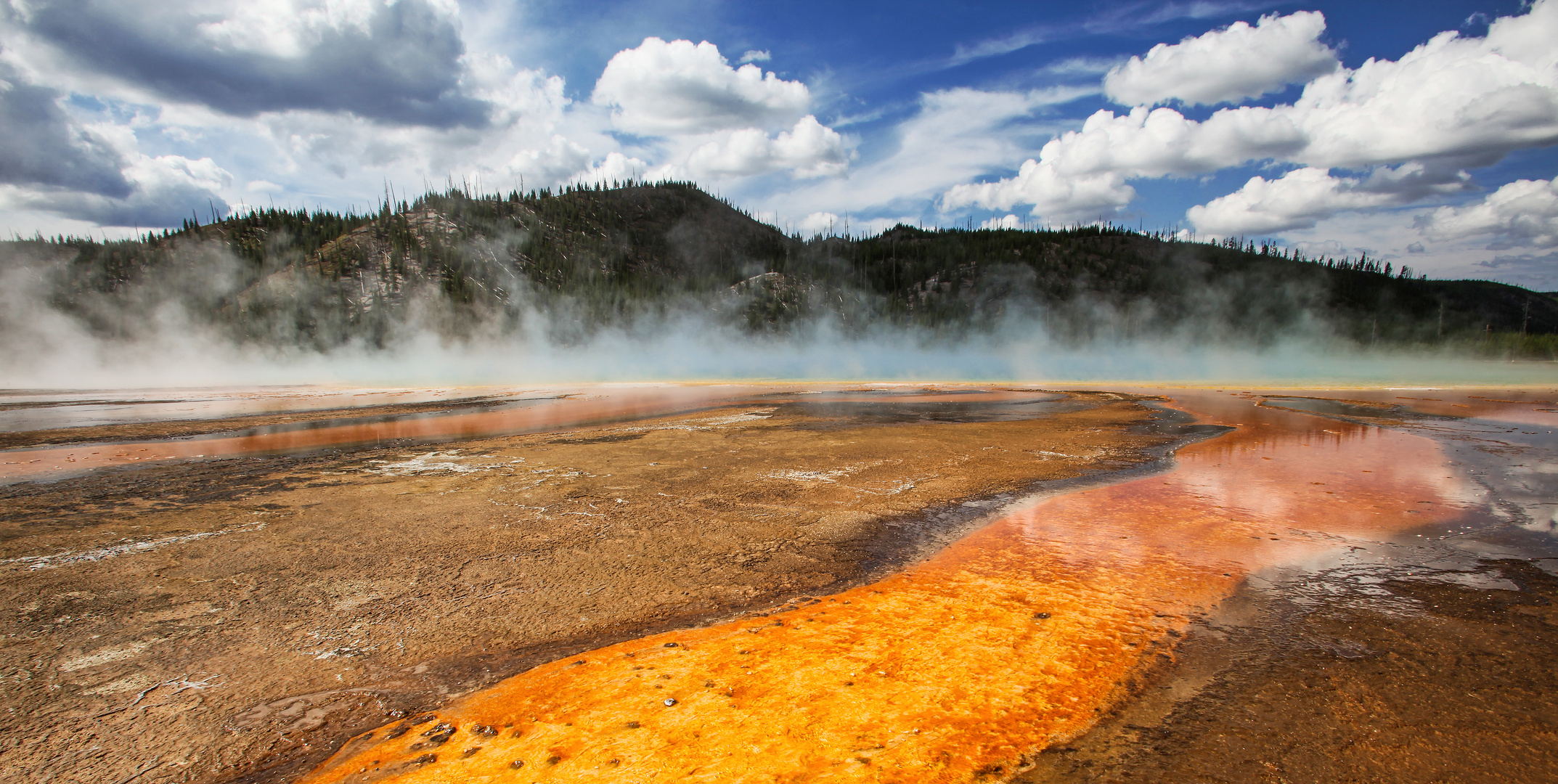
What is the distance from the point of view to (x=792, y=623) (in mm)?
4582

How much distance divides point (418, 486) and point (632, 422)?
8.20 m

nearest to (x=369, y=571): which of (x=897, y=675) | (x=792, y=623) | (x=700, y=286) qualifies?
(x=792, y=623)

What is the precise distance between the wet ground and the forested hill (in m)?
80.9

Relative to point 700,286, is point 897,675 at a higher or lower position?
lower

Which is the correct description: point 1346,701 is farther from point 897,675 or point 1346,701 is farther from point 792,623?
point 792,623

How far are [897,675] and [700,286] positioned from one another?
317 ft

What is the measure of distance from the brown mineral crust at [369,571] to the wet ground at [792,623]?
0.03m

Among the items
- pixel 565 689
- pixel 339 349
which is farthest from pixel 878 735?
pixel 339 349

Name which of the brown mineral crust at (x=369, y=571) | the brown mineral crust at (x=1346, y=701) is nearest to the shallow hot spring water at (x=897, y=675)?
the brown mineral crust at (x=1346, y=701)

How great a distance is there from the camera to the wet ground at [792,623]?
306 cm

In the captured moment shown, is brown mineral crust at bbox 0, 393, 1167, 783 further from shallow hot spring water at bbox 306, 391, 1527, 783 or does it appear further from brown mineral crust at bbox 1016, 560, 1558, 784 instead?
brown mineral crust at bbox 1016, 560, 1558, 784

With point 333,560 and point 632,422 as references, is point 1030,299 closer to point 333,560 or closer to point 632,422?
point 632,422

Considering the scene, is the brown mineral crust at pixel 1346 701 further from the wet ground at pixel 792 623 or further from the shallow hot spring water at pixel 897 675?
the shallow hot spring water at pixel 897 675

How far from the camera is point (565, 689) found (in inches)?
144
